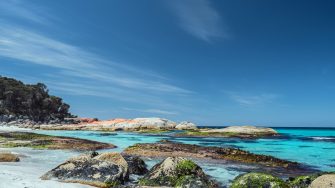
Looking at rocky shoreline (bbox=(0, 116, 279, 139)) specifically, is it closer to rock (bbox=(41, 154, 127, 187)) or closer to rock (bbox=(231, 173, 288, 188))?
rock (bbox=(231, 173, 288, 188))

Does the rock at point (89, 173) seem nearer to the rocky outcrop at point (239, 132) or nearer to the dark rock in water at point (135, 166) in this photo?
the dark rock in water at point (135, 166)

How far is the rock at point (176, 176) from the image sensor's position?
554 inches

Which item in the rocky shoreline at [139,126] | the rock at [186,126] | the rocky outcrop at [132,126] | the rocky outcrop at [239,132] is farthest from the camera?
the rock at [186,126]

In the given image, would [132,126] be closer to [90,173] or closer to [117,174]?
[117,174]

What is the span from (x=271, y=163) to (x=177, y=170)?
1243 centimetres

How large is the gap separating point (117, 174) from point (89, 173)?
46.0 inches

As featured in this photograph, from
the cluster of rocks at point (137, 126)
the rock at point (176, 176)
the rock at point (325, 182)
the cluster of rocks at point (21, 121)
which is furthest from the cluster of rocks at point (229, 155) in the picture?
the cluster of rocks at point (21, 121)

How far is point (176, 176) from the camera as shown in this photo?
14859 mm

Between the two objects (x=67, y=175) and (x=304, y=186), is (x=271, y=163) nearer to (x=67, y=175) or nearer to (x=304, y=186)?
(x=304, y=186)

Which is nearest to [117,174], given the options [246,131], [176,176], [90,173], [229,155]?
[90,173]

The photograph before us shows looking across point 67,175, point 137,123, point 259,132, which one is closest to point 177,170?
point 67,175

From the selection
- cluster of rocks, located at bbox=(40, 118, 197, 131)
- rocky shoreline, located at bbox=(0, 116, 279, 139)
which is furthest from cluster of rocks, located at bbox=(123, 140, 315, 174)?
cluster of rocks, located at bbox=(40, 118, 197, 131)

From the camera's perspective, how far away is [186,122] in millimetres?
105125

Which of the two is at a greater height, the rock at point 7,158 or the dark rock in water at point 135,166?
the rock at point 7,158
